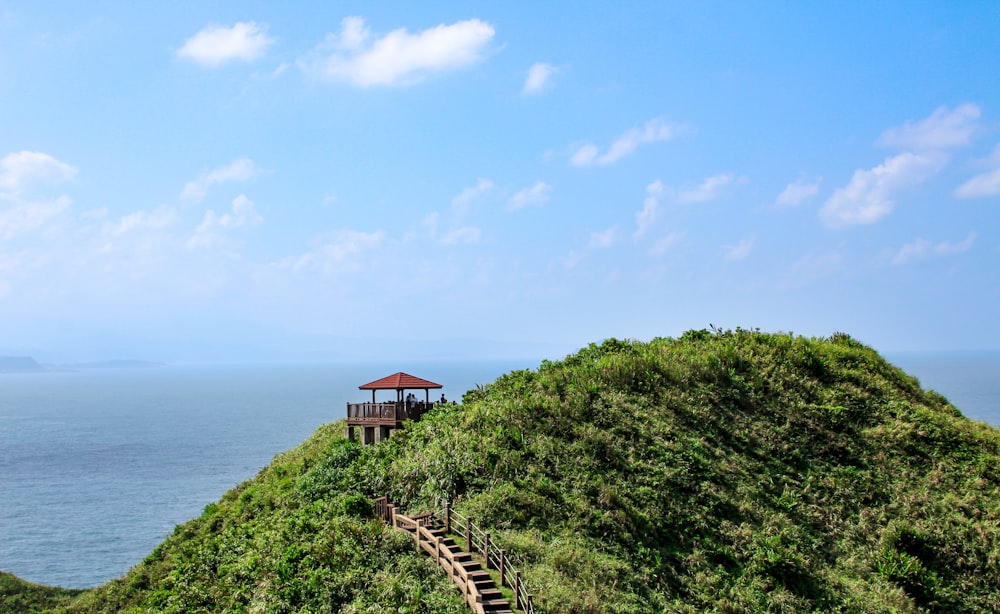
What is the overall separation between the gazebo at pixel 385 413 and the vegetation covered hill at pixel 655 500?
3.06 meters

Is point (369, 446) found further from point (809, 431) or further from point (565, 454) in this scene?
point (809, 431)

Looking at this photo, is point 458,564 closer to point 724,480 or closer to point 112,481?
point 724,480

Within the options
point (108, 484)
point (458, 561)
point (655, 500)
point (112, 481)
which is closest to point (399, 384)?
point (655, 500)

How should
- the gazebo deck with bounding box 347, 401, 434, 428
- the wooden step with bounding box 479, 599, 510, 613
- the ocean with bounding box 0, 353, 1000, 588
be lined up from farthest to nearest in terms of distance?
the ocean with bounding box 0, 353, 1000, 588 → the gazebo deck with bounding box 347, 401, 434, 428 → the wooden step with bounding box 479, 599, 510, 613

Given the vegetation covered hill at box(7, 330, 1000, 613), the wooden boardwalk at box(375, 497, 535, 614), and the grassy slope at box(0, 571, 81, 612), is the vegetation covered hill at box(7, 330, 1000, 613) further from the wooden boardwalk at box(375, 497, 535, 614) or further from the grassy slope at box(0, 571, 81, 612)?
the grassy slope at box(0, 571, 81, 612)

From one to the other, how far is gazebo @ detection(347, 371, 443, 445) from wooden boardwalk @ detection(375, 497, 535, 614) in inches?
491

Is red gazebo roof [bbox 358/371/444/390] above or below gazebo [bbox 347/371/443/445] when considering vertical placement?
above

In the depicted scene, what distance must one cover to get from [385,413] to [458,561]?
19.3 meters

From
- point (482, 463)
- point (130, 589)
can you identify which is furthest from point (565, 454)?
point (130, 589)

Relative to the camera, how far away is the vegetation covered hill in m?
25.7

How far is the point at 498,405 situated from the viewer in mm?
37594

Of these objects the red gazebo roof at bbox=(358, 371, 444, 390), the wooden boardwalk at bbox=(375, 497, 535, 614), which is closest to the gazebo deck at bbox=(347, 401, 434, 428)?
the red gazebo roof at bbox=(358, 371, 444, 390)

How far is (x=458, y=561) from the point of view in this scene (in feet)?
77.9

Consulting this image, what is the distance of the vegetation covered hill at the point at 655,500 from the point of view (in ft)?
84.2
